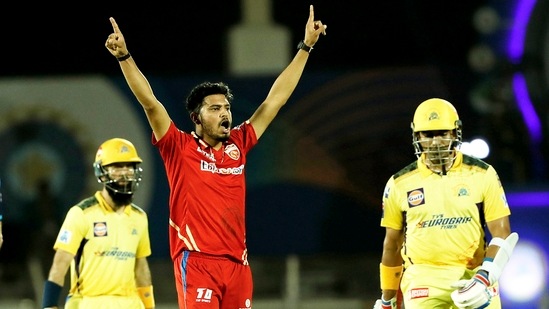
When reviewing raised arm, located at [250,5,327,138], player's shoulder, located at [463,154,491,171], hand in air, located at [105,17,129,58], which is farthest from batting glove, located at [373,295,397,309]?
hand in air, located at [105,17,129,58]

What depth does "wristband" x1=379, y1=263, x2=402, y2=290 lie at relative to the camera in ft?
21.1

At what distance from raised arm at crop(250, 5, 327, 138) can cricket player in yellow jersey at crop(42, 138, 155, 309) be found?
1.21 metres

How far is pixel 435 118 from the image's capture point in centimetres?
624

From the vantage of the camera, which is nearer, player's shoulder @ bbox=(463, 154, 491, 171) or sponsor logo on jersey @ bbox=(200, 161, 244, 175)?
sponsor logo on jersey @ bbox=(200, 161, 244, 175)

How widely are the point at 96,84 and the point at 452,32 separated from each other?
3.00m

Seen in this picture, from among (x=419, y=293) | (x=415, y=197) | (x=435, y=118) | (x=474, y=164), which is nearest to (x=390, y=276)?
(x=419, y=293)

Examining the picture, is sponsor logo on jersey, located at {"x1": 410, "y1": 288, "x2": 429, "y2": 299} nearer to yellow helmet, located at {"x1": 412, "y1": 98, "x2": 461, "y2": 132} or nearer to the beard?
yellow helmet, located at {"x1": 412, "y1": 98, "x2": 461, "y2": 132}

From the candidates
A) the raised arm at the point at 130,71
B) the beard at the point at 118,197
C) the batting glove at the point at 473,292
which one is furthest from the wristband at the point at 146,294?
the batting glove at the point at 473,292

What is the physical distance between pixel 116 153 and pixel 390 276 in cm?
186

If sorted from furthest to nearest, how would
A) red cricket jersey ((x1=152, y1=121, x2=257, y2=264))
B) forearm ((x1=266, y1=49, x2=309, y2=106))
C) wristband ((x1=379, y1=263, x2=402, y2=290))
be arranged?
wristband ((x1=379, y1=263, x2=402, y2=290))
forearm ((x1=266, y1=49, x2=309, y2=106))
red cricket jersey ((x1=152, y1=121, x2=257, y2=264))

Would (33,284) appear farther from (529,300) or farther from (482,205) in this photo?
(482,205)

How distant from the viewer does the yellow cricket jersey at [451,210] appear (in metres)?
6.09

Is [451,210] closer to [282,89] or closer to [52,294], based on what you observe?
[282,89]

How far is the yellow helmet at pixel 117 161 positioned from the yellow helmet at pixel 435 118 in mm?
1809
